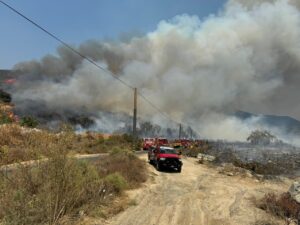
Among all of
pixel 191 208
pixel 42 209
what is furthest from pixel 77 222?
pixel 191 208

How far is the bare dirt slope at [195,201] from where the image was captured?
57.6 feet

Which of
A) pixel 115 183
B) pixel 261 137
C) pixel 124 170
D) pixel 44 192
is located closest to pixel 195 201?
pixel 115 183

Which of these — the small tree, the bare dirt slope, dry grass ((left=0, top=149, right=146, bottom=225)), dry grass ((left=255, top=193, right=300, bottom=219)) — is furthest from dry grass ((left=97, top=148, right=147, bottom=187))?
the small tree

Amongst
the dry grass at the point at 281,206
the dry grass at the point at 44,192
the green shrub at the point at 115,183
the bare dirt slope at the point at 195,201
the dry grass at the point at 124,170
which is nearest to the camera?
the dry grass at the point at 44,192

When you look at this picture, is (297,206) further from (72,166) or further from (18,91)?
(18,91)

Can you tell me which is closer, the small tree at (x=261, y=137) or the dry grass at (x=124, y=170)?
the dry grass at (x=124, y=170)

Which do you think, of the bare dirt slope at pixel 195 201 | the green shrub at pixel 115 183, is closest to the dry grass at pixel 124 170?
the bare dirt slope at pixel 195 201

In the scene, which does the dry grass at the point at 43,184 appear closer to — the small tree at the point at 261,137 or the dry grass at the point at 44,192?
the dry grass at the point at 44,192

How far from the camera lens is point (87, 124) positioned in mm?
115000

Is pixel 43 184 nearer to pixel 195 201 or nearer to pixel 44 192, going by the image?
pixel 44 192

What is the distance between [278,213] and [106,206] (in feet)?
26.6

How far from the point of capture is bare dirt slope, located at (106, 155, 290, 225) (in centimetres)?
1756

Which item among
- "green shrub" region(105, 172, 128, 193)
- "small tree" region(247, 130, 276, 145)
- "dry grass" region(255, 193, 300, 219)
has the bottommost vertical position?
"dry grass" region(255, 193, 300, 219)

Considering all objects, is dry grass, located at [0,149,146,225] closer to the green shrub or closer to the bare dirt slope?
the bare dirt slope
